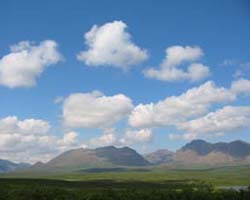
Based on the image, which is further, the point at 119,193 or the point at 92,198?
the point at 119,193

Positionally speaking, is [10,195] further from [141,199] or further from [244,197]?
[244,197]

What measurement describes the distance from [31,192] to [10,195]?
123 inches

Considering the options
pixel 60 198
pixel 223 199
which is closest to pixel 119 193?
pixel 60 198

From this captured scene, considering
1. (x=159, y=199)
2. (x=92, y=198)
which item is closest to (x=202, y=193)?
(x=159, y=199)

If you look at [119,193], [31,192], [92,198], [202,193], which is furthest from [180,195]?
[31,192]

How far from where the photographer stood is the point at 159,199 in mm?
73312

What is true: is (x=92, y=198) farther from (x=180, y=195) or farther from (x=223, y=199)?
(x=223, y=199)

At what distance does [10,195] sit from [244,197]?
3667 centimetres

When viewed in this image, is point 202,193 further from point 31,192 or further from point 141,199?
point 31,192

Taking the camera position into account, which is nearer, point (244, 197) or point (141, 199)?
point (141, 199)

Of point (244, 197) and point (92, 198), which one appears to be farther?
point (244, 197)

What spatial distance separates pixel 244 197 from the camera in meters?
79.1

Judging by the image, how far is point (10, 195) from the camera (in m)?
71.1

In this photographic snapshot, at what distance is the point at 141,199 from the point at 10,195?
1908cm
